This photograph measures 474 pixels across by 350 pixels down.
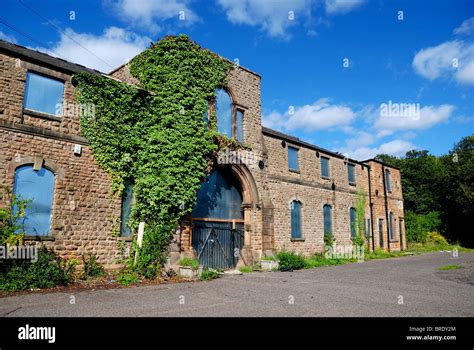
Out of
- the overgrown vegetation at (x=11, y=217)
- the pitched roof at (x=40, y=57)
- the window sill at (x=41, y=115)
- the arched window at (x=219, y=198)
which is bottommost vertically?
the overgrown vegetation at (x=11, y=217)

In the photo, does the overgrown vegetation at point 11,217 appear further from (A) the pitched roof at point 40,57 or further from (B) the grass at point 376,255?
(B) the grass at point 376,255

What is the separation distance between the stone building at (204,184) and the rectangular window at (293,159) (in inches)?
2.8

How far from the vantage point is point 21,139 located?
9.27m

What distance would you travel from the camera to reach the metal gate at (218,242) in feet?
40.2

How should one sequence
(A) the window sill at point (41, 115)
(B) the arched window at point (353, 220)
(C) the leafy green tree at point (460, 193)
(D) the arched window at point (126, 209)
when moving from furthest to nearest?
1. (C) the leafy green tree at point (460, 193)
2. (B) the arched window at point (353, 220)
3. (D) the arched window at point (126, 209)
4. (A) the window sill at point (41, 115)

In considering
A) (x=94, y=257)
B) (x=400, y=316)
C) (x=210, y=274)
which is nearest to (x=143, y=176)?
(x=94, y=257)

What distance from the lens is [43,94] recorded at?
32.7 feet

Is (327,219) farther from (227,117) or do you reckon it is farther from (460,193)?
(460,193)

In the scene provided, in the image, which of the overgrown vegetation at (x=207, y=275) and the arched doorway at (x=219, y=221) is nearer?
the overgrown vegetation at (x=207, y=275)

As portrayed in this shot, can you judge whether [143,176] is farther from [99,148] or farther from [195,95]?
[195,95]

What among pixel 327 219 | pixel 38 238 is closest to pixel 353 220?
pixel 327 219

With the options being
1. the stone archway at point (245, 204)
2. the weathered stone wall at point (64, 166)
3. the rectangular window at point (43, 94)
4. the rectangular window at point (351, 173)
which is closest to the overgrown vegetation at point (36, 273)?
the weathered stone wall at point (64, 166)

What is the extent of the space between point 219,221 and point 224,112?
4610mm

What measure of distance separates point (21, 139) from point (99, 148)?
84.9 inches
